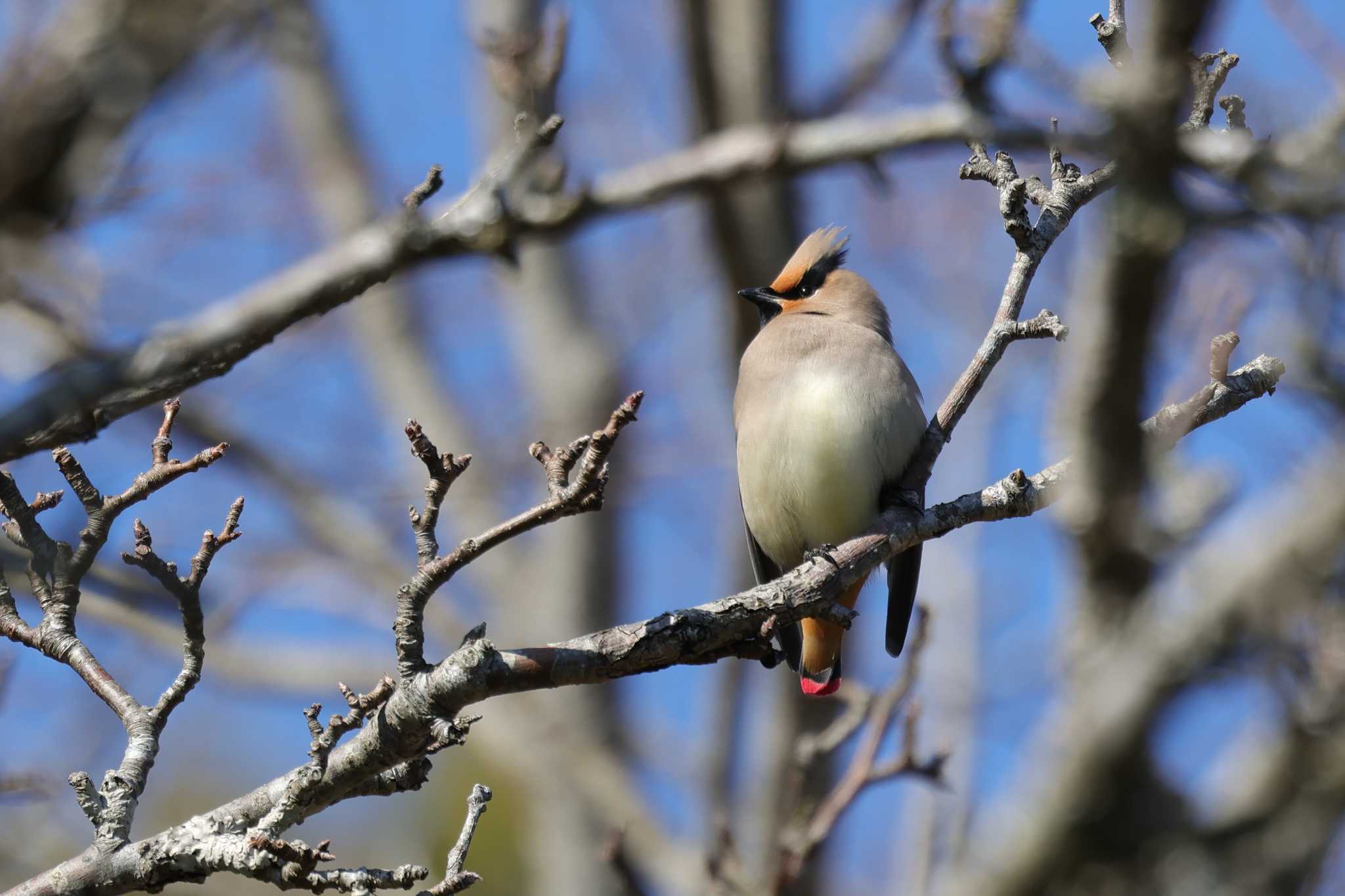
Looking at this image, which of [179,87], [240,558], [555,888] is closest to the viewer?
[179,87]

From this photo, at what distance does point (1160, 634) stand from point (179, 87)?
2.32 m

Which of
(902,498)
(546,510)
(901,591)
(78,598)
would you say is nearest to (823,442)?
(902,498)

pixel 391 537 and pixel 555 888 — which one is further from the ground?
pixel 391 537

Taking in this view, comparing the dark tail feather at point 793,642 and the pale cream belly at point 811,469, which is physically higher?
the pale cream belly at point 811,469

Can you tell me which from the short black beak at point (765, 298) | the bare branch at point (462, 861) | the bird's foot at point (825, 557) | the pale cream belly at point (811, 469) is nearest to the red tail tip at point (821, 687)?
the pale cream belly at point (811, 469)

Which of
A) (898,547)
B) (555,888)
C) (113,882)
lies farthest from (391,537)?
(113,882)

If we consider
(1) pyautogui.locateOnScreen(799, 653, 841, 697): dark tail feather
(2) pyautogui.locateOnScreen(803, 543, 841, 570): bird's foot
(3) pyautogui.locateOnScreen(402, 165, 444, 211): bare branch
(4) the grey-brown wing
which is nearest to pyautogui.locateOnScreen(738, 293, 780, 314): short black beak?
(4) the grey-brown wing

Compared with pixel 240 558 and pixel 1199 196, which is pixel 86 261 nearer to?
pixel 240 558

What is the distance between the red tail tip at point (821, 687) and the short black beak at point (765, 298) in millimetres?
1546

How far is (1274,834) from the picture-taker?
102 inches

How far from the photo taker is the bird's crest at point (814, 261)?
226 inches

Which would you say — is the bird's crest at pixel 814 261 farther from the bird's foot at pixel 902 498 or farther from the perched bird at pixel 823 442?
the bird's foot at pixel 902 498

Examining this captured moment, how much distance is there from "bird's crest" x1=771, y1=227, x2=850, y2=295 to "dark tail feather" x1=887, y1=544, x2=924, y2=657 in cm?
124

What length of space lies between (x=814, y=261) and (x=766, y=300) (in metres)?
0.24
